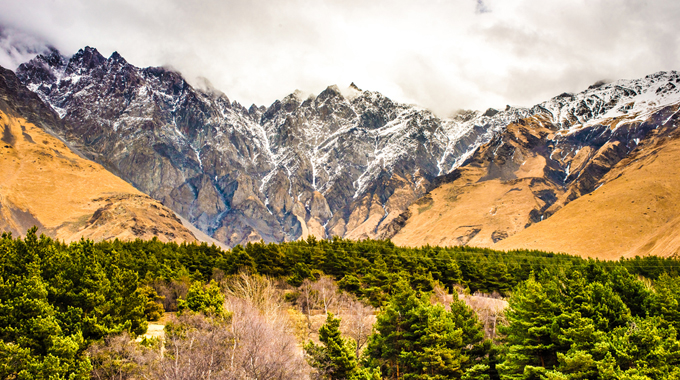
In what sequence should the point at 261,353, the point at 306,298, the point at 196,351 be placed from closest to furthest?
the point at 196,351 < the point at 261,353 < the point at 306,298

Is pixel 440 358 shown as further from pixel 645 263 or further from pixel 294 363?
pixel 645 263

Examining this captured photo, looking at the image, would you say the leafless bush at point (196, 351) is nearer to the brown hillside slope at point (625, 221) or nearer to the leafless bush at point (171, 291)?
the leafless bush at point (171, 291)

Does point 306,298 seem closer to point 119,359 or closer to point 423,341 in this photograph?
point 423,341

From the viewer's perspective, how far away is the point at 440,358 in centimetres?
3459

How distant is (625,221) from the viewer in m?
164

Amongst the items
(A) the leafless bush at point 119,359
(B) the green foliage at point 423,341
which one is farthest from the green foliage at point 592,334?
(A) the leafless bush at point 119,359

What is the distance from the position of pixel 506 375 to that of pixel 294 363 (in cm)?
1608

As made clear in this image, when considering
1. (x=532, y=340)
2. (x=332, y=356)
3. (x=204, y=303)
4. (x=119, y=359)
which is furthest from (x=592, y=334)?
(x=119, y=359)

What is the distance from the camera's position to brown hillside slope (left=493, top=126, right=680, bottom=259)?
486 ft

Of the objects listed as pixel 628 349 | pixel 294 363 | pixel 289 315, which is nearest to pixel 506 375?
Result: pixel 628 349

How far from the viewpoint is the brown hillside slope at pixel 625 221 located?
5827 inches

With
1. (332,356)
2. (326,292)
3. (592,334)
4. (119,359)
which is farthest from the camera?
(326,292)

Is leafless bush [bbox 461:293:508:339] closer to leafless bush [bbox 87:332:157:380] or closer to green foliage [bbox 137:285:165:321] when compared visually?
leafless bush [bbox 87:332:157:380]

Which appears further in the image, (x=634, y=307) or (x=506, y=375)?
(x=634, y=307)
